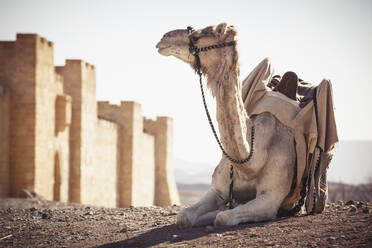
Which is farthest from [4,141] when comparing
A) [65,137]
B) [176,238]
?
[176,238]

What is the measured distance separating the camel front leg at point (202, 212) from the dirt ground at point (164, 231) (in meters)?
0.15

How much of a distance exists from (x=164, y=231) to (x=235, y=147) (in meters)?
1.33

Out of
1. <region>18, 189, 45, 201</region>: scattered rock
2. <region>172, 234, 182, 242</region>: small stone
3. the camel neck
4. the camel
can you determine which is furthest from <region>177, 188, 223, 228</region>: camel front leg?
<region>18, 189, 45, 201</region>: scattered rock

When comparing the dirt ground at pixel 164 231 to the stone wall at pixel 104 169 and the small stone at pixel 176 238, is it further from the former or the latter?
the stone wall at pixel 104 169

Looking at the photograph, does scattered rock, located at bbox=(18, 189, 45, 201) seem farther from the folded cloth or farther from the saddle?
the folded cloth

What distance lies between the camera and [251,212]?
611cm

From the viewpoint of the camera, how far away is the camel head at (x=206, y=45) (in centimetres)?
568

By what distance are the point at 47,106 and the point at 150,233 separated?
13.0 meters

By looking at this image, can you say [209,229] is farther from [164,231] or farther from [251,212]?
[164,231]

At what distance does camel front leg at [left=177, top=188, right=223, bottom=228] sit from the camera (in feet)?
20.5

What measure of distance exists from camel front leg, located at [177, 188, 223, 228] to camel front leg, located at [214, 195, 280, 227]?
0.36 metres

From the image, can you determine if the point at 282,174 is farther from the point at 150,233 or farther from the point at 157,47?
the point at 157,47

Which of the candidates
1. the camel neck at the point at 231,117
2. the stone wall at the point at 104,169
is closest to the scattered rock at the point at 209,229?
the camel neck at the point at 231,117

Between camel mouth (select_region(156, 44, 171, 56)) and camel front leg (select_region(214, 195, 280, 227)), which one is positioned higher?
camel mouth (select_region(156, 44, 171, 56))
